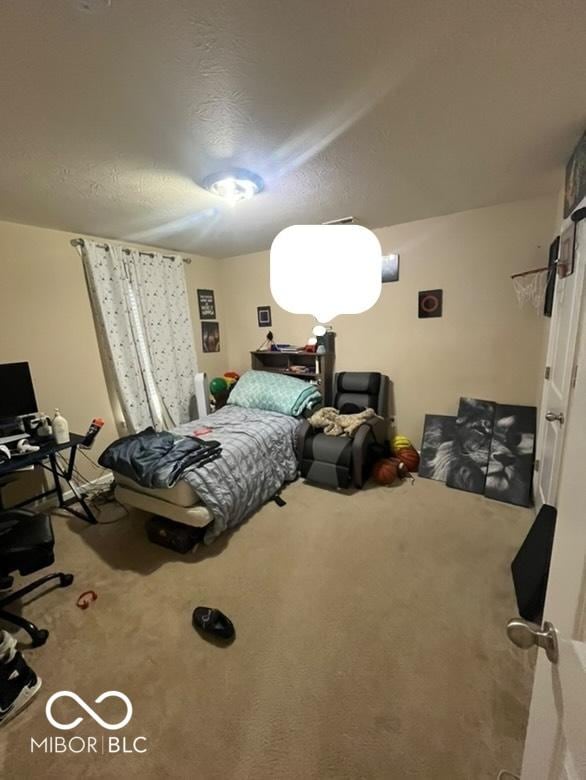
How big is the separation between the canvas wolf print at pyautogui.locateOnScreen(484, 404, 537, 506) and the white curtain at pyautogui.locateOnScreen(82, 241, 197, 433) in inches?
120

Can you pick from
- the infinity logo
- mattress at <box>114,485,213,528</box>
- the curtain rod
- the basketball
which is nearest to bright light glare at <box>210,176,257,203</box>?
the curtain rod

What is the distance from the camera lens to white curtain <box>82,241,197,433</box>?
297cm

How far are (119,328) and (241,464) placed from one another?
1.79 m

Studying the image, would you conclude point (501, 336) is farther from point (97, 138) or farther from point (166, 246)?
point (166, 246)

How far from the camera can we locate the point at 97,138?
1.47 metres

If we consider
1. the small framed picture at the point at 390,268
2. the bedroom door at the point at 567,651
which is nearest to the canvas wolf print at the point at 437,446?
the small framed picture at the point at 390,268

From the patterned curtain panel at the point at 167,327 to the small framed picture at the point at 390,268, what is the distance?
7.00ft

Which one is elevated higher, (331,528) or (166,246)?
(166,246)

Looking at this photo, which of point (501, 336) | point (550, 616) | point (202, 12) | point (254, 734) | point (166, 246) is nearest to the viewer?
point (550, 616)

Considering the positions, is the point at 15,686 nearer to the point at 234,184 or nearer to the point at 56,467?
the point at 56,467

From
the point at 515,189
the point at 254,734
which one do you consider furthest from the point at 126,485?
the point at 515,189

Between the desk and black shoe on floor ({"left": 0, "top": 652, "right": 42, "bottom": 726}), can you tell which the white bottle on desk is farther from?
black shoe on floor ({"left": 0, "top": 652, "right": 42, "bottom": 726})

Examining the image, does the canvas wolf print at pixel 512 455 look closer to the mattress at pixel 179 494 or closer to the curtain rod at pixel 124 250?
the mattress at pixel 179 494

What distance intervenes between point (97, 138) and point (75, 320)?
1823 millimetres
